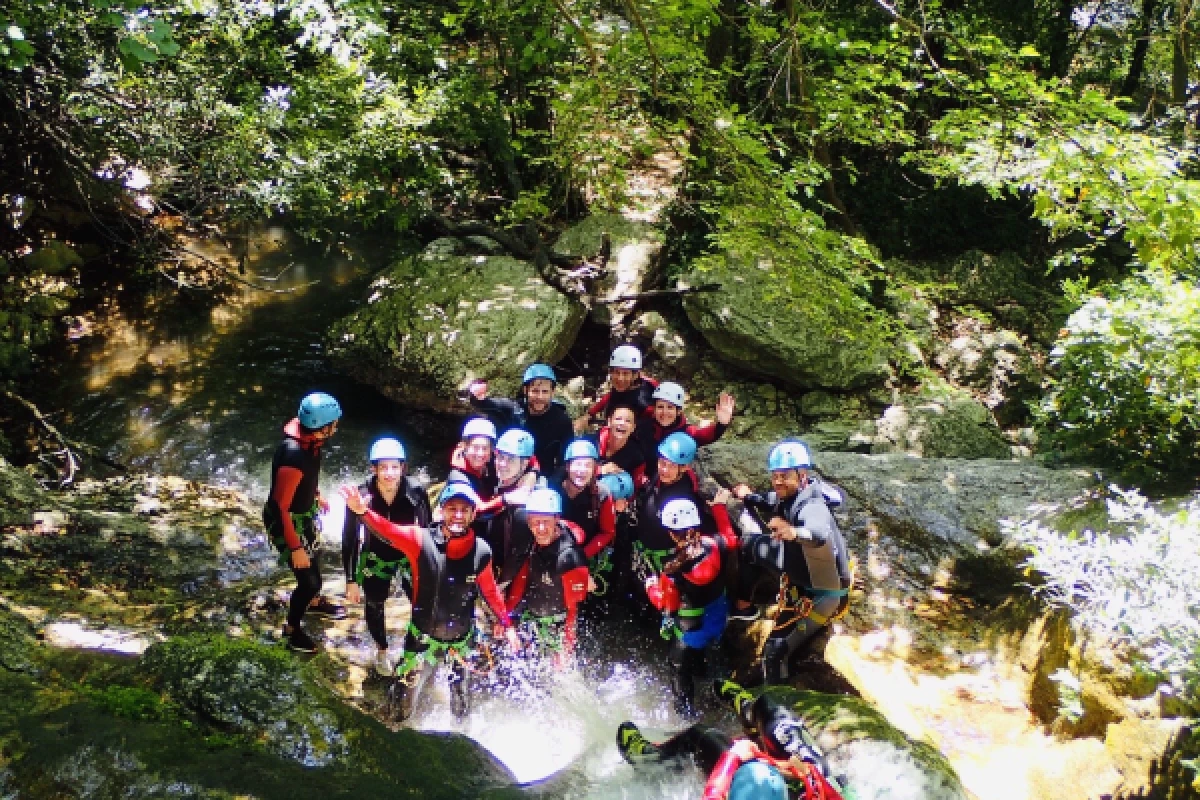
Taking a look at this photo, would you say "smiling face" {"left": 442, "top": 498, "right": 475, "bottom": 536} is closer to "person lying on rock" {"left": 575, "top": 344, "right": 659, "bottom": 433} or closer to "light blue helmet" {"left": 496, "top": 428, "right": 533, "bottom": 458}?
"light blue helmet" {"left": 496, "top": 428, "right": 533, "bottom": 458}

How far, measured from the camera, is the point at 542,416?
659 cm

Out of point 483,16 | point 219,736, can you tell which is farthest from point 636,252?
point 219,736

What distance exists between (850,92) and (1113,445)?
3905mm

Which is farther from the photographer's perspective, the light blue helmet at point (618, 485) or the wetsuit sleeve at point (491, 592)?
the light blue helmet at point (618, 485)

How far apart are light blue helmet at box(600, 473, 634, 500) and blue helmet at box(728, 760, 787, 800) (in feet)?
8.30

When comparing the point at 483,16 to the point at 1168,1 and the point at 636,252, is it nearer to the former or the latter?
the point at 636,252

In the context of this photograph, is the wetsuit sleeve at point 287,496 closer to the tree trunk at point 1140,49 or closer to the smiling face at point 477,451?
the smiling face at point 477,451

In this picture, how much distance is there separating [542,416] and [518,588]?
1.87 meters

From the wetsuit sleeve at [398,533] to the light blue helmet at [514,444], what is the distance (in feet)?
3.81

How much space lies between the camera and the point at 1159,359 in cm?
535

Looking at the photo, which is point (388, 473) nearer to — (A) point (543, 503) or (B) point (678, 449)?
(A) point (543, 503)

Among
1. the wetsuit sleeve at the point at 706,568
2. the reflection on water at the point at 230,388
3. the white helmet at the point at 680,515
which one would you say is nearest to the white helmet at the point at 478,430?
the white helmet at the point at 680,515

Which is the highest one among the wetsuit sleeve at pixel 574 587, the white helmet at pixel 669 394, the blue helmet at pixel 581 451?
the white helmet at pixel 669 394

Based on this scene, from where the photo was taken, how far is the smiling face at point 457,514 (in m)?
4.41
